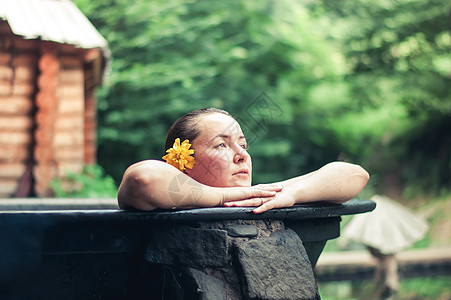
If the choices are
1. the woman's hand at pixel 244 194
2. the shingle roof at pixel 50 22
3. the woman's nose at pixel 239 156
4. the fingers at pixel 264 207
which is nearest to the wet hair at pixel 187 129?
the woman's nose at pixel 239 156

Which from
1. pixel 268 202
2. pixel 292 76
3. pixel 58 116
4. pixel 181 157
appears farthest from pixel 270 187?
pixel 292 76

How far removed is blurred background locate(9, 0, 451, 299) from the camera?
902cm

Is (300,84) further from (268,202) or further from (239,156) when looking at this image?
(268,202)

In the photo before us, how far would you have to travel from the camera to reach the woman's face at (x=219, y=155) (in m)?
1.74

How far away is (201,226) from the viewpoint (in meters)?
1.50

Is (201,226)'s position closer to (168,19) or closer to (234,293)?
(234,293)

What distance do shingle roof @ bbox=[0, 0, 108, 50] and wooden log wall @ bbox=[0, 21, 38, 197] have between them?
17.4 inches

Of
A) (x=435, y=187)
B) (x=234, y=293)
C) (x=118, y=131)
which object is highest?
(x=234, y=293)

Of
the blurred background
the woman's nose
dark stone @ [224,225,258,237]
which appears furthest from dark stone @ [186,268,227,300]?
the blurred background

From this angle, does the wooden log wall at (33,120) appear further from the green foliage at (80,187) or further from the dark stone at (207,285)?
the dark stone at (207,285)

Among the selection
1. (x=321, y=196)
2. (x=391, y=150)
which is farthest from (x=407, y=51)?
(x=321, y=196)

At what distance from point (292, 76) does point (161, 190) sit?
11141 mm

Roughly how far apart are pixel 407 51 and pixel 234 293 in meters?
8.88

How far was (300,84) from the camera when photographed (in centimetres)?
1265
